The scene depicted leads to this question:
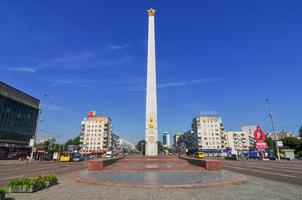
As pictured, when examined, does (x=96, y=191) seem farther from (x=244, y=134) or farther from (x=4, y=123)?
(x=244, y=134)

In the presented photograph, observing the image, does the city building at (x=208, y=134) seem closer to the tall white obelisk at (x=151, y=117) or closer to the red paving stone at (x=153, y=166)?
the tall white obelisk at (x=151, y=117)

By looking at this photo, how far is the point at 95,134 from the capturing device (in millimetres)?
119438

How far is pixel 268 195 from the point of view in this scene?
875cm

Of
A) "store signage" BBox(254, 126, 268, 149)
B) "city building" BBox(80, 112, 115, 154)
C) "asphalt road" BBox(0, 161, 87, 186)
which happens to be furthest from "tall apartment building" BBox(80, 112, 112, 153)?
"asphalt road" BBox(0, 161, 87, 186)

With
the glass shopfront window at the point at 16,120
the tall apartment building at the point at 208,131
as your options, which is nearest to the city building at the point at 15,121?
the glass shopfront window at the point at 16,120

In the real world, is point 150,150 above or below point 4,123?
below

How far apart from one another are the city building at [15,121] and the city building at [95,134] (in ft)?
164

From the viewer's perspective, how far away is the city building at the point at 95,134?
4604 inches

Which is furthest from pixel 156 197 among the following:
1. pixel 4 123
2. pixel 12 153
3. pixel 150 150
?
pixel 12 153

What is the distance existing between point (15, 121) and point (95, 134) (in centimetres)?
6076

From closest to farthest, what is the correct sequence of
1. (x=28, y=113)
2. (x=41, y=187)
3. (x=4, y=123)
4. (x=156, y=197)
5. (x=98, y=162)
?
(x=156, y=197), (x=41, y=187), (x=98, y=162), (x=4, y=123), (x=28, y=113)

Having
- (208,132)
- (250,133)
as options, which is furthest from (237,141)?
(250,133)

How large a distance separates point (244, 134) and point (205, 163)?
133m

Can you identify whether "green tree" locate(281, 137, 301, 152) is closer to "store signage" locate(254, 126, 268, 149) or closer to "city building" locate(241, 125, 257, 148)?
"store signage" locate(254, 126, 268, 149)
